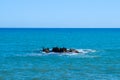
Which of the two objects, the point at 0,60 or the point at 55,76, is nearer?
the point at 55,76

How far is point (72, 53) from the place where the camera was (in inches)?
3386

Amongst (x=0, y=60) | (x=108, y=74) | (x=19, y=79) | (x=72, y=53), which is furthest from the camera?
(x=72, y=53)

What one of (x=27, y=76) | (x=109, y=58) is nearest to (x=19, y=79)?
(x=27, y=76)

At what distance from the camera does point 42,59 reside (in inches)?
2926

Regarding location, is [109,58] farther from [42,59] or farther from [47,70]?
[47,70]

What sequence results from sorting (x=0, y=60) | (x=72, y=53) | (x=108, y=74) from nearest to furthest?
(x=108, y=74)
(x=0, y=60)
(x=72, y=53)

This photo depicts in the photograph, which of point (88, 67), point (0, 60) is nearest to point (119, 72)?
point (88, 67)

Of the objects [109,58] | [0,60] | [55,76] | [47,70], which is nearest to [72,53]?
[109,58]

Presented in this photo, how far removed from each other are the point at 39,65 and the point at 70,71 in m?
9.31

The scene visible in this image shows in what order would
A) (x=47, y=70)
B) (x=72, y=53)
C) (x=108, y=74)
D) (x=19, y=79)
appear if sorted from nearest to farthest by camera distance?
(x=19, y=79) → (x=108, y=74) → (x=47, y=70) → (x=72, y=53)

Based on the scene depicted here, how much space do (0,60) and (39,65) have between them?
34.1ft

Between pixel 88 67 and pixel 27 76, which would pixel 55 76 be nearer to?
pixel 27 76

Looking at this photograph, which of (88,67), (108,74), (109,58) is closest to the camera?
(108,74)

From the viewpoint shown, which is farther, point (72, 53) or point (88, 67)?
point (72, 53)
